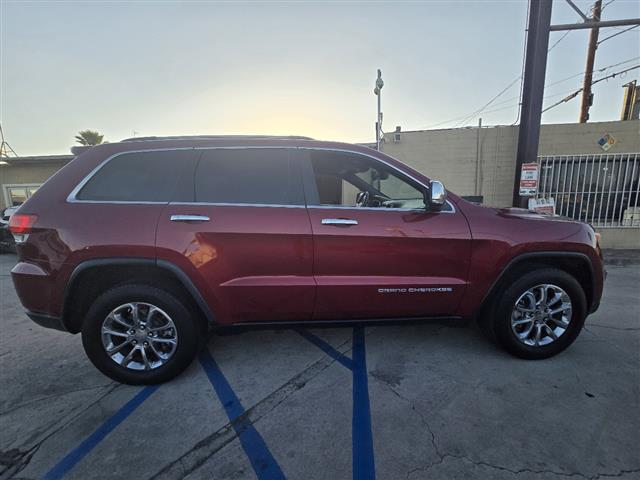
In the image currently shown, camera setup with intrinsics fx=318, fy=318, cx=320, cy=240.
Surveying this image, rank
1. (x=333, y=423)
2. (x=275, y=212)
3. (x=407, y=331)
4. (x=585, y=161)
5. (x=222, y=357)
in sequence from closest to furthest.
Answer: (x=333, y=423) < (x=275, y=212) < (x=222, y=357) < (x=407, y=331) < (x=585, y=161)

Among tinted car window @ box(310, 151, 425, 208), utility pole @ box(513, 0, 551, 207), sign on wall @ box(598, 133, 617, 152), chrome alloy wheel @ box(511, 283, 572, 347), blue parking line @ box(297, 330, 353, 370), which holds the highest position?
utility pole @ box(513, 0, 551, 207)

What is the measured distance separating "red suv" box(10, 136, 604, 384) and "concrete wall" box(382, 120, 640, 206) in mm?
6201

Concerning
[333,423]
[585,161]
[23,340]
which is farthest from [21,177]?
[585,161]

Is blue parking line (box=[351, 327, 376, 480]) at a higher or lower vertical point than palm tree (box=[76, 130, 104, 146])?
lower

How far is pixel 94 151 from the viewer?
8.81 feet

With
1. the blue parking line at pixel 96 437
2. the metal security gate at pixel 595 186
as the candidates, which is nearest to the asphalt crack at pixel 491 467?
the blue parking line at pixel 96 437

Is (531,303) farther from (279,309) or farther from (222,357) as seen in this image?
(222,357)

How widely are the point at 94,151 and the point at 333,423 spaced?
2.88 metres

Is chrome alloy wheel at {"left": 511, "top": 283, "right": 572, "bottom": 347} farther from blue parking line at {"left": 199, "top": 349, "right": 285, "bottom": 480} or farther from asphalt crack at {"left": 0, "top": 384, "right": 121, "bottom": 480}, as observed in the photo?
asphalt crack at {"left": 0, "top": 384, "right": 121, "bottom": 480}

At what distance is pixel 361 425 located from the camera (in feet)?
7.13

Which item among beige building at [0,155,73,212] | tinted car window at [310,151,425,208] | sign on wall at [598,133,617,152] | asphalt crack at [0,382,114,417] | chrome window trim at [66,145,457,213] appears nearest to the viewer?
asphalt crack at [0,382,114,417]

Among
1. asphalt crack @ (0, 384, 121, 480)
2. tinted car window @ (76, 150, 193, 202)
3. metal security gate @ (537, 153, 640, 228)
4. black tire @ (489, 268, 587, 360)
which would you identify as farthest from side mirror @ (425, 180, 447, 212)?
metal security gate @ (537, 153, 640, 228)

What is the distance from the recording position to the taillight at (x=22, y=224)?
244 centimetres

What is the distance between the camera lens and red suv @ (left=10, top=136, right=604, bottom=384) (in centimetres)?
246
